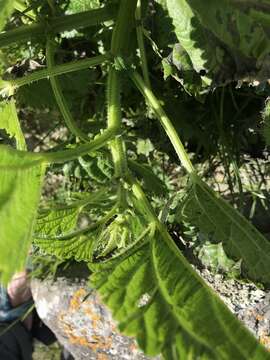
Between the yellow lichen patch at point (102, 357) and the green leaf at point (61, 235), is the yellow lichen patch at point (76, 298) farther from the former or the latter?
the green leaf at point (61, 235)

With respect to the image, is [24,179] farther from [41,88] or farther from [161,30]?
[41,88]

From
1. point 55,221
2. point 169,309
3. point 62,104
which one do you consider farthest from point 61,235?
point 169,309

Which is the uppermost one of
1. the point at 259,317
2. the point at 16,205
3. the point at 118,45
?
the point at 118,45

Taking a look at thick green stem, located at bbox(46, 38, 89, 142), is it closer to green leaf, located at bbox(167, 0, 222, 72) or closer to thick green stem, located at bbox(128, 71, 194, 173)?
thick green stem, located at bbox(128, 71, 194, 173)

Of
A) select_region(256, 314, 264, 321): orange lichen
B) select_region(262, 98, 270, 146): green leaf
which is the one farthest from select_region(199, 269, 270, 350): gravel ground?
select_region(262, 98, 270, 146): green leaf

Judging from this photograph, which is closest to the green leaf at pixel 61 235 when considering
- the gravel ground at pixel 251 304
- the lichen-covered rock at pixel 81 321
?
the gravel ground at pixel 251 304

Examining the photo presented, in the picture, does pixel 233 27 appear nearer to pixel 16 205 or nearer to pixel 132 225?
pixel 132 225
